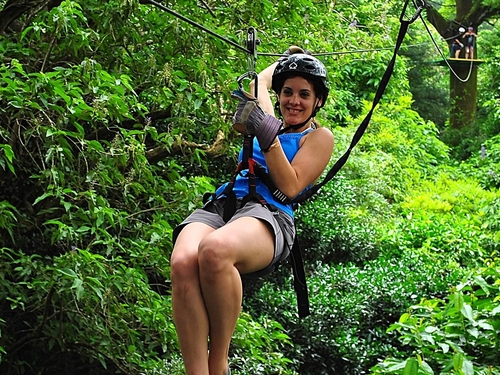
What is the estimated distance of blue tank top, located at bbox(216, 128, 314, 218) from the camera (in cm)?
279

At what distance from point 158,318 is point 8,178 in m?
1.34

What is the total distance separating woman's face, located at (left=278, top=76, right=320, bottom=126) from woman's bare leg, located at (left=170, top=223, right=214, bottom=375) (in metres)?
0.76

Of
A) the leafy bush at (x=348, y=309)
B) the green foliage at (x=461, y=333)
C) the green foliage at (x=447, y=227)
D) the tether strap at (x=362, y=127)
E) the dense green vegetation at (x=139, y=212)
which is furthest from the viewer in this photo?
the green foliage at (x=447, y=227)

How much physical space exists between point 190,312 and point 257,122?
0.67 meters

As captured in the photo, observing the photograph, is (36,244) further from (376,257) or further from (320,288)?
(376,257)

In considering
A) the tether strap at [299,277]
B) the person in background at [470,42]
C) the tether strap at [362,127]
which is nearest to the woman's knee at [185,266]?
the tether strap at [362,127]

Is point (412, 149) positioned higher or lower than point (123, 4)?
lower

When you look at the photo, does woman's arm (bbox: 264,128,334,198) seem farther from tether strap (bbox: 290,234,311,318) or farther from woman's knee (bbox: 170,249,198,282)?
woman's knee (bbox: 170,249,198,282)

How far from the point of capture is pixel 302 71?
9.68 feet

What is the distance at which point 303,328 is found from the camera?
→ 6852 mm

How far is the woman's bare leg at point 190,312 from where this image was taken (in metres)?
2.44

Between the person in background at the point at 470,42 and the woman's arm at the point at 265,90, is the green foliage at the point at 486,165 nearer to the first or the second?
the person in background at the point at 470,42

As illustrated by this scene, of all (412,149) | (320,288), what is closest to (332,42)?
(320,288)

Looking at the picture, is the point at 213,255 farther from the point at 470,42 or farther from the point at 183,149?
the point at 470,42
